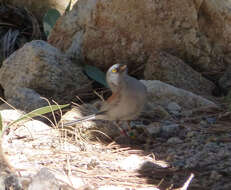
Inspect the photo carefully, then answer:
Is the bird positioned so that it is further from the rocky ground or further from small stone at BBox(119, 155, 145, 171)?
small stone at BBox(119, 155, 145, 171)

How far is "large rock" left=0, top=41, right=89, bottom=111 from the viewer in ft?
A: 15.6

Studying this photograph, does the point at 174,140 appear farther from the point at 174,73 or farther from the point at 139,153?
the point at 174,73

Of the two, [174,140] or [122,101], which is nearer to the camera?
[174,140]

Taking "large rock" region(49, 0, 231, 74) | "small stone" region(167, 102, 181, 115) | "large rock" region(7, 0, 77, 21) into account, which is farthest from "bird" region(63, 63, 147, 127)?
"large rock" region(7, 0, 77, 21)

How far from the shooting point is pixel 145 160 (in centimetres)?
325

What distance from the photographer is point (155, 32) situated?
Result: 5113 millimetres

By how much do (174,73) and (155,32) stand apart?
605 mm

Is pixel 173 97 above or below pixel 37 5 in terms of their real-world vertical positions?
below

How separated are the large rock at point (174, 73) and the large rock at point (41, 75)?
837mm

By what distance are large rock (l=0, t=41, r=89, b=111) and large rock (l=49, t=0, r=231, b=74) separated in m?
0.46

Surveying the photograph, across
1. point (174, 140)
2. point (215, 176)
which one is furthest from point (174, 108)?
point (215, 176)

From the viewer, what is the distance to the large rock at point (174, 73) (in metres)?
4.88

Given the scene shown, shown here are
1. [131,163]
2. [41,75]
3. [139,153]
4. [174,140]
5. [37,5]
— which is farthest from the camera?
[37,5]

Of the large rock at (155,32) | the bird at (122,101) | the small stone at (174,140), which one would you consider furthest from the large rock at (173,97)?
the large rock at (155,32)
